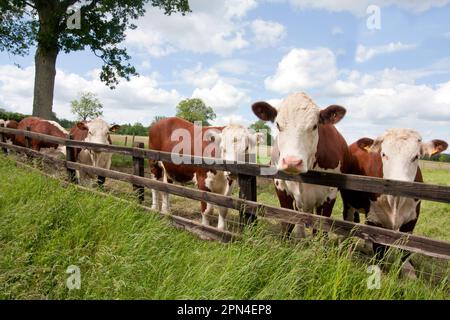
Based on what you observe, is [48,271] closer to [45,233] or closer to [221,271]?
[45,233]

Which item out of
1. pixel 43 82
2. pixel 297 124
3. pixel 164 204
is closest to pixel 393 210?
pixel 297 124

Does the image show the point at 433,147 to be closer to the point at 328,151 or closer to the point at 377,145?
the point at 377,145

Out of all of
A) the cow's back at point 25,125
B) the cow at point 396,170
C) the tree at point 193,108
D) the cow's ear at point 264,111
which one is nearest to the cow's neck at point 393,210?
the cow at point 396,170

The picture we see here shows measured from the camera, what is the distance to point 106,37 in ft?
47.9

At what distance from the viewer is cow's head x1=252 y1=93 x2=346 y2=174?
10.6 ft

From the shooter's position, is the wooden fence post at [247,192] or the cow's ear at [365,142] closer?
the wooden fence post at [247,192]

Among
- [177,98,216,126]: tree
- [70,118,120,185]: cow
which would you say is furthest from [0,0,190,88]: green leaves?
[177,98,216,126]: tree

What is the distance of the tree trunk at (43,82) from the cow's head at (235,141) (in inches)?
443

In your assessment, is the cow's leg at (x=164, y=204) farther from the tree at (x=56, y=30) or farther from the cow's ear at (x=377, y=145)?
the tree at (x=56, y=30)

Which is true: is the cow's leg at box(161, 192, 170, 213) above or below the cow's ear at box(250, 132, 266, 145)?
below

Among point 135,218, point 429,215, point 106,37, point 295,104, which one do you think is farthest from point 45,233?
point 106,37

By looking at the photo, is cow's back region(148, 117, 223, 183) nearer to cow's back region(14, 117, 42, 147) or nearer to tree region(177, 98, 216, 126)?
cow's back region(14, 117, 42, 147)

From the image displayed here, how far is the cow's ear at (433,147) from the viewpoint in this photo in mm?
3928
